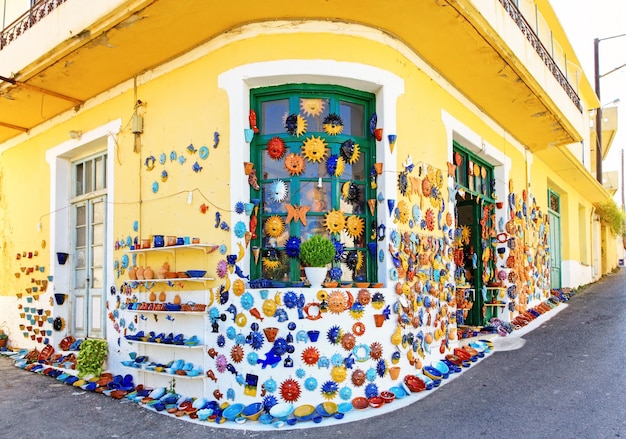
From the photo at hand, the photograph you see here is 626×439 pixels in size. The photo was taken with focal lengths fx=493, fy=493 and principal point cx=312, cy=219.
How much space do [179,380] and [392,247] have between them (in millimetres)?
2774

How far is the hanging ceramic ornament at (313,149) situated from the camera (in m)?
5.33

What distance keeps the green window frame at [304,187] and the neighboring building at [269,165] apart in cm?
2

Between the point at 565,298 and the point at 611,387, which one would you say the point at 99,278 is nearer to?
the point at 611,387

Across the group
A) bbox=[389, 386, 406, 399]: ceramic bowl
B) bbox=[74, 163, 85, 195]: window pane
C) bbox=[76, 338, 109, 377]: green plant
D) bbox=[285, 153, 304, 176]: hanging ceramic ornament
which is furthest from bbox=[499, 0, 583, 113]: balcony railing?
bbox=[76, 338, 109, 377]: green plant

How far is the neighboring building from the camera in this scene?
16.4 feet

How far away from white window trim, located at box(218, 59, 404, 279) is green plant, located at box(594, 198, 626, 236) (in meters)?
15.5

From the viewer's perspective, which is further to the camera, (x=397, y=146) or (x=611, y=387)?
(x=397, y=146)

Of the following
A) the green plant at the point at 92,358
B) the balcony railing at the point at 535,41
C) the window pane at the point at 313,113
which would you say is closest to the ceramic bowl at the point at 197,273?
the window pane at the point at 313,113

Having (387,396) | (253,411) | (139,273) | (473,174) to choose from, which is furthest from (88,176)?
(473,174)

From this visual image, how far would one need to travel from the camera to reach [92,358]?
6.41 metres

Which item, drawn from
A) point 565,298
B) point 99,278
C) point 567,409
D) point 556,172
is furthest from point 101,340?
point 556,172

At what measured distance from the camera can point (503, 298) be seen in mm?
8562

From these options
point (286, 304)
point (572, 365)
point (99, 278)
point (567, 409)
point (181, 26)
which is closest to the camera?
point (567, 409)

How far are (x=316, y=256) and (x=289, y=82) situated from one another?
195 cm
